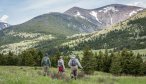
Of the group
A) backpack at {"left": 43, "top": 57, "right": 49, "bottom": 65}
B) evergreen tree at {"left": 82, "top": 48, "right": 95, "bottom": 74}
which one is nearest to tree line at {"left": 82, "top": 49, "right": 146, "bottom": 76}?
evergreen tree at {"left": 82, "top": 48, "right": 95, "bottom": 74}

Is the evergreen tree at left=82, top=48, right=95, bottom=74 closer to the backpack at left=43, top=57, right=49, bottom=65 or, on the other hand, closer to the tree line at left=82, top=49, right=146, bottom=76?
the tree line at left=82, top=49, right=146, bottom=76

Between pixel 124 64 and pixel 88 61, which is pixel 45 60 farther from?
pixel 124 64

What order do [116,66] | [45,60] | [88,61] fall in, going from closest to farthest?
[45,60], [116,66], [88,61]

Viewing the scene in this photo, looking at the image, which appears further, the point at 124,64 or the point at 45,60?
the point at 124,64

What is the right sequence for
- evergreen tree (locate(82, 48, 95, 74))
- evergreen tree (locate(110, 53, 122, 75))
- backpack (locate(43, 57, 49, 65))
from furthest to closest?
evergreen tree (locate(82, 48, 95, 74)), evergreen tree (locate(110, 53, 122, 75)), backpack (locate(43, 57, 49, 65))

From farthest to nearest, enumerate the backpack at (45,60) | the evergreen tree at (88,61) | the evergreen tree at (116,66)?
1. the evergreen tree at (88,61)
2. the evergreen tree at (116,66)
3. the backpack at (45,60)

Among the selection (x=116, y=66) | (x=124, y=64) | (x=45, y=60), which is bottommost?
(x=116, y=66)

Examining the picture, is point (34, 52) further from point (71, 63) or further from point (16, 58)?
point (71, 63)

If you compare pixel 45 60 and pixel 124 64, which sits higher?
pixel 45 60

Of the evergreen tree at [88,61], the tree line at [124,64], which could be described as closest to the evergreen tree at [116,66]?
the tree line at [124,64]

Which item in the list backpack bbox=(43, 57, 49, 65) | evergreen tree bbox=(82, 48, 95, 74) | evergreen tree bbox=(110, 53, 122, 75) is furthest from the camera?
evergreen tree bbox=(82, 48, 95, 74)

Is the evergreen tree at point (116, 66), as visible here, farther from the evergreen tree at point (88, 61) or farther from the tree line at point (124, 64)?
the evergreen tree at point (88, 61)

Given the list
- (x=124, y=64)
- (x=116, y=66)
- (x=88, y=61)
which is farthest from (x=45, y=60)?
(x=124, y=64)

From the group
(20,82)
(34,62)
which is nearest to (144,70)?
(34,62)
